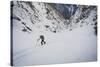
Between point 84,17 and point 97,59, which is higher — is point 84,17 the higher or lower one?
the higher one

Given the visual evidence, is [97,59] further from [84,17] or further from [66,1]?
[66,1]

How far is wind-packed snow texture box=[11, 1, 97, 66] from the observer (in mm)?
1658

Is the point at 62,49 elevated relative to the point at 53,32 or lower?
lower

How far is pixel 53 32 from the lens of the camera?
5.79 feet

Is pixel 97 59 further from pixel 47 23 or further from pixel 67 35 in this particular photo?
pixel 47 23

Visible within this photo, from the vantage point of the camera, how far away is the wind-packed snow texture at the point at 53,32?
166 centimetres
